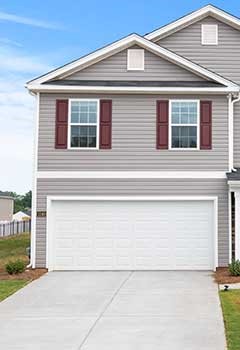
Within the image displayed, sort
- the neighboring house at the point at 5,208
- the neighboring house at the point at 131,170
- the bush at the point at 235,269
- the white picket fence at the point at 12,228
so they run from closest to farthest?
1. the bush at the point at 235,269
2. the neighboring house at the point at 131,170
3. the white picket fence at the point at 12,228
4. the neighboring house at the point at 5,208

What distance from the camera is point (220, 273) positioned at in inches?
635

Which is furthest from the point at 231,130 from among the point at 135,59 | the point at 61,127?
the point at 61,127

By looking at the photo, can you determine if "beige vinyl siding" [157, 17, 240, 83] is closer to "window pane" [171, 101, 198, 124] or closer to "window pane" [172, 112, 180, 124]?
"window pane" [171, 101, 198, 124]

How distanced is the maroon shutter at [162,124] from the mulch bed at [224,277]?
14.2ft

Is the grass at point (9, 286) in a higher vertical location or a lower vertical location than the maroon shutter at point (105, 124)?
lower

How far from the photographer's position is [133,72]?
17812 millimetres

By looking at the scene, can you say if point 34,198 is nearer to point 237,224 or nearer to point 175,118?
point 175,118

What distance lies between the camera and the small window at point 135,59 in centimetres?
1784

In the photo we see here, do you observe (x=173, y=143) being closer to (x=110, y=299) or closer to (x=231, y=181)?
(x=231, y=181)

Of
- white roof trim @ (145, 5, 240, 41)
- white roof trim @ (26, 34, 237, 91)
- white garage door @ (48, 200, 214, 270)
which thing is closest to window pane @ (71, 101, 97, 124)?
white roof trim @ (26, 34, 237, 91)

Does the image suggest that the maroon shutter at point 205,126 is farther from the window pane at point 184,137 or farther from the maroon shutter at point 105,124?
the maroon shutter at point 105,124

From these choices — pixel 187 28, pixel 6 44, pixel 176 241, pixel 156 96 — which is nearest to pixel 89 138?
pixel 156 96

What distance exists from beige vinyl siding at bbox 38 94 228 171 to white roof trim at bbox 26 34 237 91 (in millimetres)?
667

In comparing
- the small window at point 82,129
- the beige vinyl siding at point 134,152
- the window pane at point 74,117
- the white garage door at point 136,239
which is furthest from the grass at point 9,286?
the window pane at point 74,117
